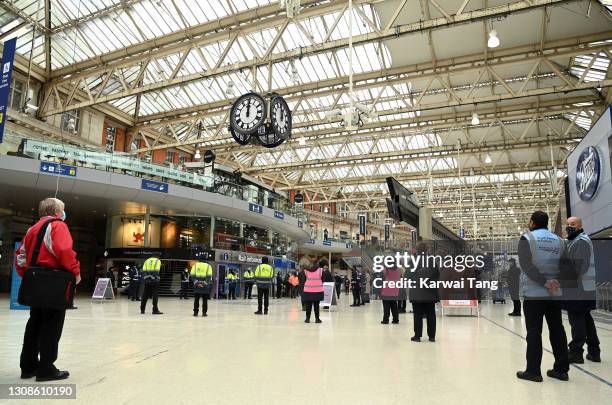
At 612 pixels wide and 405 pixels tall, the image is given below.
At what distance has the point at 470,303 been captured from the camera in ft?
39.1

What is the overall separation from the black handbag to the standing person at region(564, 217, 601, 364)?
15.8 ft

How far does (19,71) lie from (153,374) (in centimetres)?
2309

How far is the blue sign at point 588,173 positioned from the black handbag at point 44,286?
10.8 m

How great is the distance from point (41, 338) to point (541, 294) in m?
4.36

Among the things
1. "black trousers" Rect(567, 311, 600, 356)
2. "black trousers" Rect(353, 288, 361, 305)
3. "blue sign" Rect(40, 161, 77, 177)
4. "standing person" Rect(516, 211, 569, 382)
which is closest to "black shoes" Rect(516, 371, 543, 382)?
"standing person" Rect(516, 211, 569, 382)

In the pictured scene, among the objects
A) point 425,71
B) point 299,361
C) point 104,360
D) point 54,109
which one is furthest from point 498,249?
point 54,109

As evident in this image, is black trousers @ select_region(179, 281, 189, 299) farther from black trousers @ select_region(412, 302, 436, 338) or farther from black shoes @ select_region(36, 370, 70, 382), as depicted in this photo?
black shoes @ select_region(36, 370, 70, 382)

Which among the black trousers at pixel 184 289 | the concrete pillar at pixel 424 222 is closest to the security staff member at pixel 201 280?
the concrete pillar at pixel 424 222

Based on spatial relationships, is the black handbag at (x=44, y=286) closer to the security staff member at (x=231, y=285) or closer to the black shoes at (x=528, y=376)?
the black shoes at (x=528, y=376)

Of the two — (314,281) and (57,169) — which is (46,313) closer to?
(314,281)

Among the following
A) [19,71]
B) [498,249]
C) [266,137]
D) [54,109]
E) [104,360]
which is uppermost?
[19,71]

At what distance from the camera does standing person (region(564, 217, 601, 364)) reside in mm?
4848

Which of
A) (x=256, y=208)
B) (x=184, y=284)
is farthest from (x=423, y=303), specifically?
(x=256, y=208)

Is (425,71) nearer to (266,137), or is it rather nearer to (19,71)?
(266,137)
